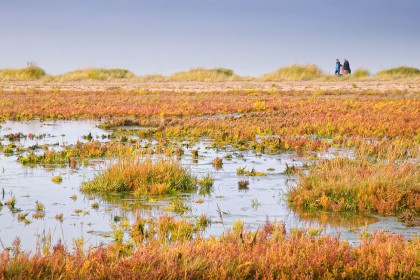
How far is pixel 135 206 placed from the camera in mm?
11898

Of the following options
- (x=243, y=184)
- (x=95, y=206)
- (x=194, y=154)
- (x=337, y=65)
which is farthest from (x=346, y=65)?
(x=95, y=206)

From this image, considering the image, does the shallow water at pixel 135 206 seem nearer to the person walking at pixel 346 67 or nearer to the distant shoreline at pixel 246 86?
the distant shoreline at pixel 246 86

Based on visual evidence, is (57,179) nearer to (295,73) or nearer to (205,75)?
(295,73)

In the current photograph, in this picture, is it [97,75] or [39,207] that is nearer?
[39,207]

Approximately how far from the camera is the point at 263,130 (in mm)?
24422

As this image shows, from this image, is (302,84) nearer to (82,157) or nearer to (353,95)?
(353,95)

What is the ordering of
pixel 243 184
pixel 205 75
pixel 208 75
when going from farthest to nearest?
pixel 205 75 → pixel 208 75 → pixel 243 184

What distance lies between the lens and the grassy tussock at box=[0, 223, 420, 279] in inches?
289

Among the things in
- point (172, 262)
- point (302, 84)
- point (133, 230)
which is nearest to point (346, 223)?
point (133, 230)

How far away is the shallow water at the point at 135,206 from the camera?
10.1 meters

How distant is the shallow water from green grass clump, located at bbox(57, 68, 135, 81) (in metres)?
50.7

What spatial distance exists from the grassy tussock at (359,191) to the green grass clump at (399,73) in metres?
47.7

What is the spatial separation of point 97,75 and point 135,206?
57.9m

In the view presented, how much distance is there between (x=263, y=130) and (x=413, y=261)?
16.5 meters
